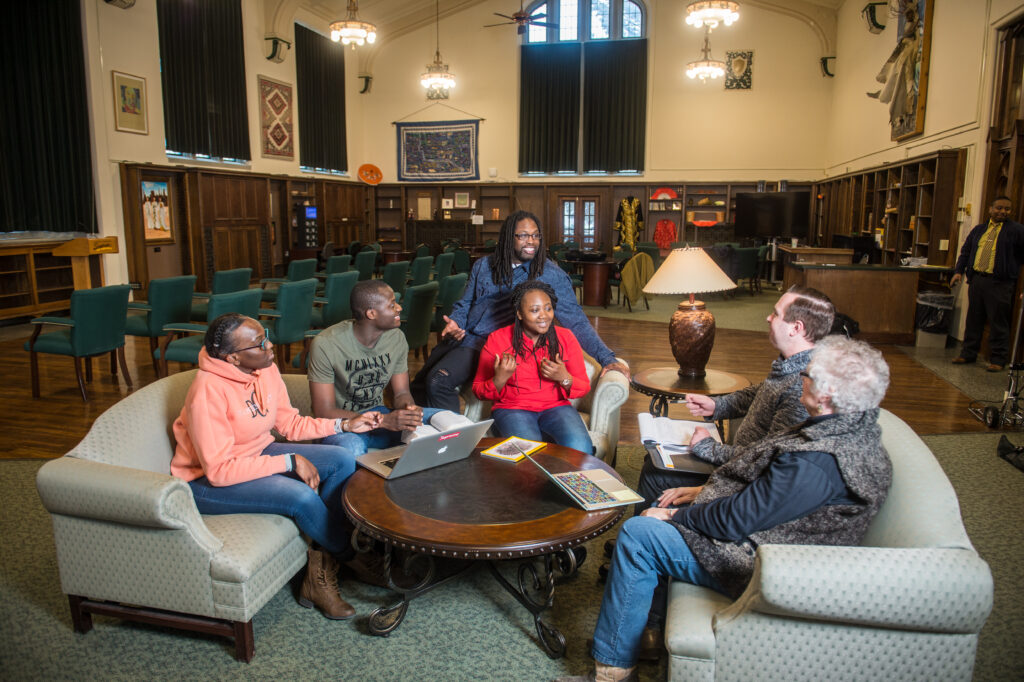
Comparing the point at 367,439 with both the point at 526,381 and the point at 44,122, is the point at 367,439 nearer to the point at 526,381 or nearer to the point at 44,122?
the point at 526,381

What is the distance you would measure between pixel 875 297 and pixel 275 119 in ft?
36.2

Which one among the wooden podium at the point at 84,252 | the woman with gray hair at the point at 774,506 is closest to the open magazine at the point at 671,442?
the woman with gray hair at the point at 774,506

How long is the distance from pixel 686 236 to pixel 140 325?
1282 cm

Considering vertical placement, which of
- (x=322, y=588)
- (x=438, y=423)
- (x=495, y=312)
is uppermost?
(x=495, y=312)

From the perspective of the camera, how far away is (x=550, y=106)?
1630 cm

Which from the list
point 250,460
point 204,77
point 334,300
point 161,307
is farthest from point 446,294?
point 204,77

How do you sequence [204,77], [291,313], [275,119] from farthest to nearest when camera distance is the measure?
1. [275,119]
2. [204,77]
3. [291,313]

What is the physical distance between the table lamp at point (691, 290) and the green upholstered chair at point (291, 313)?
9.95 ft

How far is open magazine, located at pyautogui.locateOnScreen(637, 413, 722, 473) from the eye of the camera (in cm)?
254

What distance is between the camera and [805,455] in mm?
1820

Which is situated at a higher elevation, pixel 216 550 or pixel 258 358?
pixel 258 358

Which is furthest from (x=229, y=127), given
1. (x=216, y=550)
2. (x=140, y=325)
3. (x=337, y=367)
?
(x=216, y=550)

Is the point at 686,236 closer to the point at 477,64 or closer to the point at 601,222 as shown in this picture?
the point at 601,222

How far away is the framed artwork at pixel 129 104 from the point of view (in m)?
10.1
